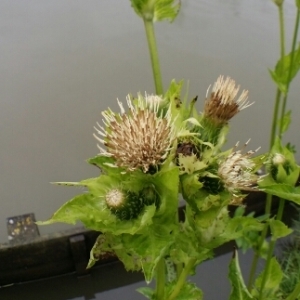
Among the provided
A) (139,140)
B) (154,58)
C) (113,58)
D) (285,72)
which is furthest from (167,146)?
(113,58)

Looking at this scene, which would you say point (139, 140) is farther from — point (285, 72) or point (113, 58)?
point (113, 58)

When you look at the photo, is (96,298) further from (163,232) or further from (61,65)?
(163,232)

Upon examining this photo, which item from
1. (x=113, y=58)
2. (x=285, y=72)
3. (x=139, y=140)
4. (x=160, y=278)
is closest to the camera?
(x=139, y=140)

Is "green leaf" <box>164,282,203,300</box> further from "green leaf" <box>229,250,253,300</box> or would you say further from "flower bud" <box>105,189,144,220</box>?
"flower bud" <box>105,189,144,220</box>

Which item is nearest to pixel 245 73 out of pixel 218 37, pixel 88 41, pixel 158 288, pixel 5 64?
pixel 218 37

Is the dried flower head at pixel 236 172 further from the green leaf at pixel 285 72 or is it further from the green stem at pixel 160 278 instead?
the green leaf at pixel 285 72

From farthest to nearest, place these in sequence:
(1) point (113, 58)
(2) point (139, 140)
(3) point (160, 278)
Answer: (1) point (113, 58), (3) point (160, 278), (2) point (139, 140)

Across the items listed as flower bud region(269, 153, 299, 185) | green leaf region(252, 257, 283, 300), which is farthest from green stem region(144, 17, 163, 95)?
green leaf region(252, 257, 283, 300)

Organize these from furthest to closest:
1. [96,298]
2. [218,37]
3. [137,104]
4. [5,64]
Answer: [218,37] < [5,64] < [96,298] < [137,104]
